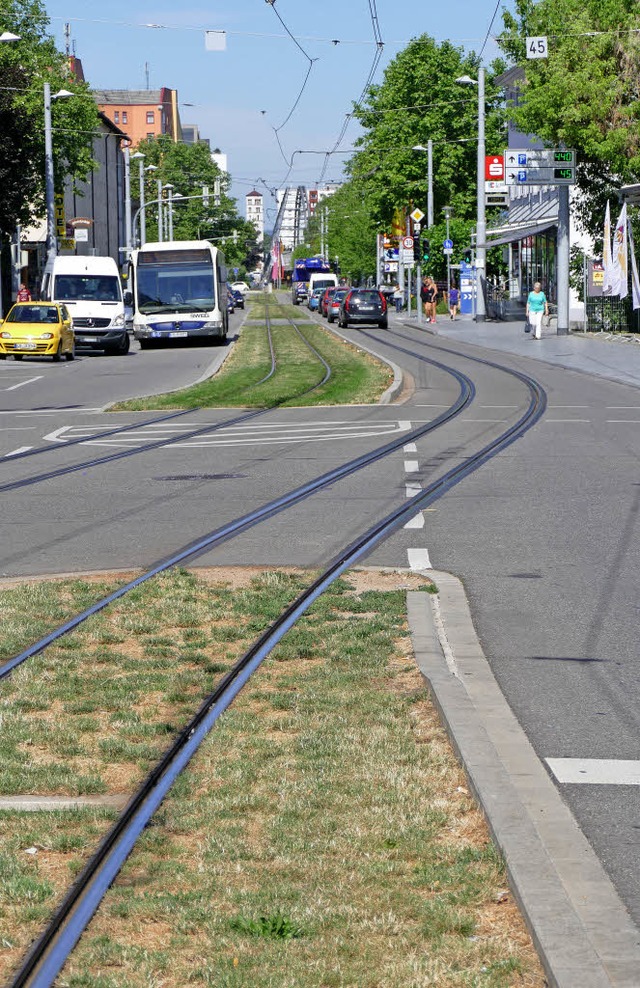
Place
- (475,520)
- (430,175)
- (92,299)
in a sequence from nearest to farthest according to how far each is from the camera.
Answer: (475,520)
(92,299)
(430,175)

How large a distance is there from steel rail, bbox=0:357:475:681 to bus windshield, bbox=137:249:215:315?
22.8 m

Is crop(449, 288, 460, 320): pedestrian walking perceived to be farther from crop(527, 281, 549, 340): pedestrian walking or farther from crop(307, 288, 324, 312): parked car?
crop(527, 281, 549, 340): pedestrian walking

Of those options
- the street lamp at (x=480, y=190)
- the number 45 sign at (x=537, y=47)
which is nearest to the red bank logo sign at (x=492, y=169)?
the street lamp at (x=480, y=190)

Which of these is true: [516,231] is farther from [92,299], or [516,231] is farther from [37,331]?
[37,331]

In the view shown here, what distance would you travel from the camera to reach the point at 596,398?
984 inches

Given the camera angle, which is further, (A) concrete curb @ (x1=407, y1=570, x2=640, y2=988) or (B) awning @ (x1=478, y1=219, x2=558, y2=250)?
(B) awning @ (x1=478, y1=219, x2=558, y2=250)

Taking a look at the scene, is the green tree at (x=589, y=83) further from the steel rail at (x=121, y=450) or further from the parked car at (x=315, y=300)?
the parked car at (x=315, y=300)

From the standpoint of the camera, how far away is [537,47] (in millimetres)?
45094

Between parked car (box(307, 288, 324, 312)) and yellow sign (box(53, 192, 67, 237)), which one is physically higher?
yellow sign (box(53, 192, 67, 237))

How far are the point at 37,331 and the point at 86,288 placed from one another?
5247 millimetres

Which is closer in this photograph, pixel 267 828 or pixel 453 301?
pixel 267 828

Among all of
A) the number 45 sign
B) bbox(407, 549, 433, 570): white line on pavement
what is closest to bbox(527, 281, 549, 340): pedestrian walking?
the number 45 sign

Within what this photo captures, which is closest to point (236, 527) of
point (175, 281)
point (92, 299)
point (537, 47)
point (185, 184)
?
point (175, 281)

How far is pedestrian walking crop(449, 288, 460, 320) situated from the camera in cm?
7051
